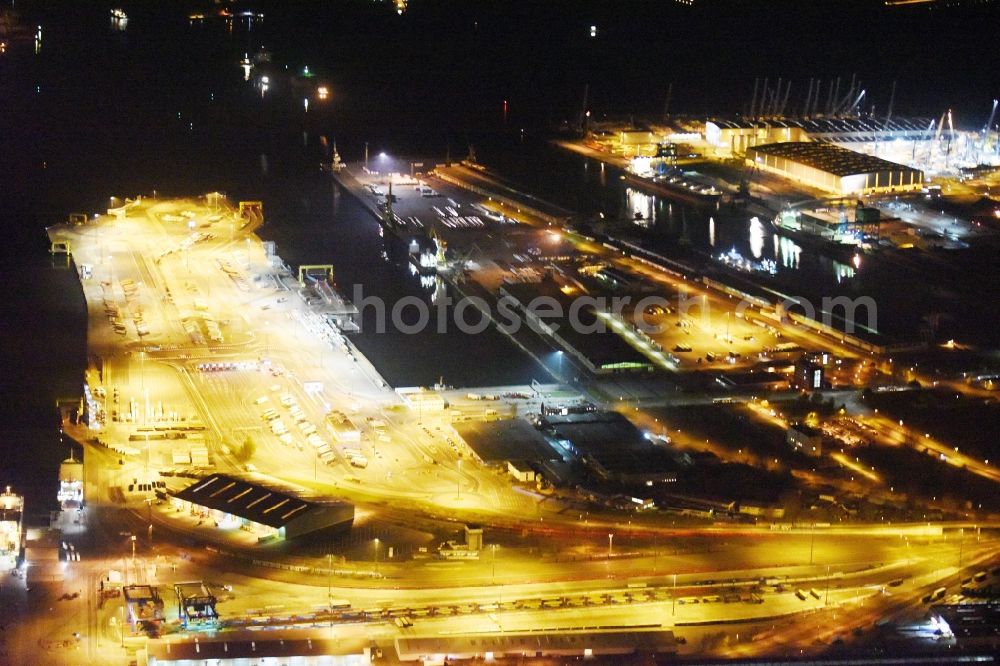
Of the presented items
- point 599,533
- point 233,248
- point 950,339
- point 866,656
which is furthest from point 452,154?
point 866,656

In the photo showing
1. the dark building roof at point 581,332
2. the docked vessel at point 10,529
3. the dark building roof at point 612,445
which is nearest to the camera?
the docked vessel at point 10,529

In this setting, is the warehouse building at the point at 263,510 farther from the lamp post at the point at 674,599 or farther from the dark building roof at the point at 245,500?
the lamp post at the point at 674,599

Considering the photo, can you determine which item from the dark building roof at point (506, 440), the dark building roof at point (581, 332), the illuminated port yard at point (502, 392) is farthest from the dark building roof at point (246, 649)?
the dark building roof at point (581, 332)

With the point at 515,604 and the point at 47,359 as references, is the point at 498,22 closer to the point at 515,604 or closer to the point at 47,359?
the point at 47,359

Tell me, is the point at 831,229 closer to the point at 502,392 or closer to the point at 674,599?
the point at 502,392

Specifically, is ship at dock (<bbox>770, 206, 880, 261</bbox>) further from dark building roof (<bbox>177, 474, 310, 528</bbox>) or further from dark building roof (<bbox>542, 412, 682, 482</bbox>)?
dark building roof (<bbox>177, 474, 310, 528</bbox>)

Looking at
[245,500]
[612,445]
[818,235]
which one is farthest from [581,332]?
[818,235]
